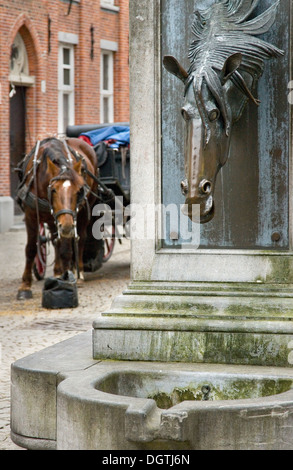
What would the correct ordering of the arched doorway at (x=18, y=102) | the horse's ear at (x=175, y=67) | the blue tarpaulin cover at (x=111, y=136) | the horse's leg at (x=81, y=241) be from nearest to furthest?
the horse's ear at (x=175, y=67)
the horse's leg at (x=81, y=241)
the blue tarpaulin cover at (x=111, y=136)
the arched doorway at (x=18, y=102)

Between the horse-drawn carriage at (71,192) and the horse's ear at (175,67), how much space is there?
6.40m

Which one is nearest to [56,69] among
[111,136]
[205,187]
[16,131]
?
[16,131]

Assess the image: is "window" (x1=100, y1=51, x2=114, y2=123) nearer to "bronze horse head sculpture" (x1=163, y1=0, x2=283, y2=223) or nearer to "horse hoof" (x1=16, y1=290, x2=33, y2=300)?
"horse hoof" (x1=16, y1=290, x2=33, y2=300)

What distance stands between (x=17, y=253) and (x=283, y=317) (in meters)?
12.7

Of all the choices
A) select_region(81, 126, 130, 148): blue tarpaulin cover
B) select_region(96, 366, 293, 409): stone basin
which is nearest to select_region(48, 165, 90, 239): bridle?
select_region(81, 126, 130, 148): blue tarpaulin cover

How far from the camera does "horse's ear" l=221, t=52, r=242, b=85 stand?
4.68 metres

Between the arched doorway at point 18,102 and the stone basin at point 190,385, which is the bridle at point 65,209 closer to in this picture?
the stone basin at point 190,385

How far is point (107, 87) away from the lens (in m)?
27.8

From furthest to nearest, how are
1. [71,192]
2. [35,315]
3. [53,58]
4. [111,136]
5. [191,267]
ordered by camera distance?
1. [53,58]
2. [111,136]
3. [71,192]
4. [35,315]
5. [191,267]

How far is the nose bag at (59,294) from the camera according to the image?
11.0 meters

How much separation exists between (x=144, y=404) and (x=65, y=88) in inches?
852

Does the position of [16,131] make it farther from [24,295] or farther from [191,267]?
[191,267]

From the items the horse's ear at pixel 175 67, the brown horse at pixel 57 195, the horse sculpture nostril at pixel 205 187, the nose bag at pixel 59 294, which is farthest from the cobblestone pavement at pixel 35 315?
the horse's ear at pixel 175 67

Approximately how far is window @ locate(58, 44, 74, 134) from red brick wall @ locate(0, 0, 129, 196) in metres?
0.19
